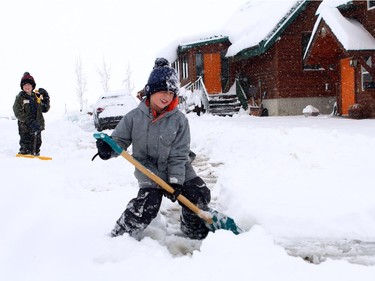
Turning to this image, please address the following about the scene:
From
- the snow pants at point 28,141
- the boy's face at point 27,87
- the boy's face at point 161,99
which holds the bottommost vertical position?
the snow pants at point 28,141

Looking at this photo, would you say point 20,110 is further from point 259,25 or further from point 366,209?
point 259,25

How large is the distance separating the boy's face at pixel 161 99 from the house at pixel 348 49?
1034 cm

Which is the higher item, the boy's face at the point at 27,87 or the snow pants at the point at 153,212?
the boy's face at the point at 27,87

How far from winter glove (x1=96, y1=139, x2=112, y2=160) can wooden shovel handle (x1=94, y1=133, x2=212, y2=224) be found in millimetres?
42

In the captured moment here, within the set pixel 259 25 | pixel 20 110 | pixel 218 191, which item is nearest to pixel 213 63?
pixel 259 25

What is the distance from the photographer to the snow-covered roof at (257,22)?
17.4 meters

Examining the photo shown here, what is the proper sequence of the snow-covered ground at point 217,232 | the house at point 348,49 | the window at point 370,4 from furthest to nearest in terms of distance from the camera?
the window at point 370,4 → the house at point 348,49 → the snow-covered ground at point 217,232

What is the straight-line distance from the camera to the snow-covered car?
49.2 feet

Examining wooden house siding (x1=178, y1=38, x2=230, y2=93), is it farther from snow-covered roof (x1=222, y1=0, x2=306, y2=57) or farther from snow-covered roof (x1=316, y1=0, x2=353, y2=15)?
snow-covered roof (x1=316, y1=0, x2=353, y2=15)

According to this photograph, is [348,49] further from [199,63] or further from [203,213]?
[199,63]

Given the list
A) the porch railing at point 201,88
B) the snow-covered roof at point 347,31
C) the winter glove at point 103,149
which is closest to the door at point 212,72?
the porch railing at point 201,88

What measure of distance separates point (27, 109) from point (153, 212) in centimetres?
466

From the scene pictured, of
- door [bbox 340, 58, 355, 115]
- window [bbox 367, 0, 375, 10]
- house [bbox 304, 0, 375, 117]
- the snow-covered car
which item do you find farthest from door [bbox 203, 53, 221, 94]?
window [bbox 367, 0, 375, 10]

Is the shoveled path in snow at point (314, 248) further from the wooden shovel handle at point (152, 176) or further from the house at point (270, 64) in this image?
the house at point (270, 64)
